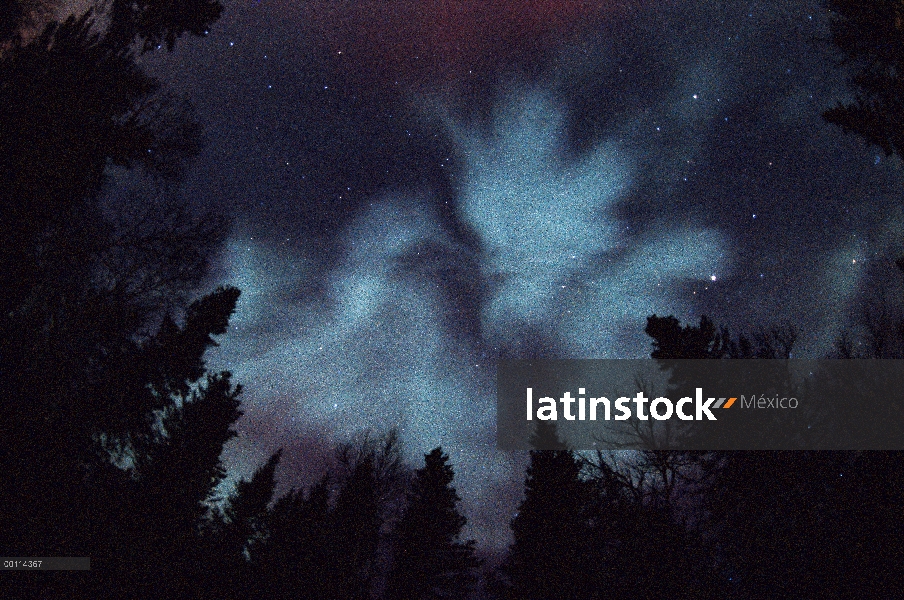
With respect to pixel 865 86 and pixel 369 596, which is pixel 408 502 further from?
pixel 865 86

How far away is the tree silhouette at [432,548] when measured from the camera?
27.5 metres

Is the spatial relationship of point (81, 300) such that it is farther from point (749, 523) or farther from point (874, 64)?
point (749, 523)

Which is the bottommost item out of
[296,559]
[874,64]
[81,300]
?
[296,559]

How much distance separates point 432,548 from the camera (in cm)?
2844

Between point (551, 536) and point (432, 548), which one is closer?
point (551, 536)

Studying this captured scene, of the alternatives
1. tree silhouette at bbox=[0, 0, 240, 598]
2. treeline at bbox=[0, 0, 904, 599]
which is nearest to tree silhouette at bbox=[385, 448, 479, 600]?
treeline at bbox=[0, 0, 904, 599]

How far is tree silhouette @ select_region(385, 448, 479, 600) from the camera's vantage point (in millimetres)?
27500

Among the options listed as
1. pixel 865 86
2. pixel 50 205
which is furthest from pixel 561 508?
pixel 50 205

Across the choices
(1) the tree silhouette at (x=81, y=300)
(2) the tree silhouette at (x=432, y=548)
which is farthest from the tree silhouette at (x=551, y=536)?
(1) the tree silhouette at (x=81, y=300)

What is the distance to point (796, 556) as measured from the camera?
13.0 metres

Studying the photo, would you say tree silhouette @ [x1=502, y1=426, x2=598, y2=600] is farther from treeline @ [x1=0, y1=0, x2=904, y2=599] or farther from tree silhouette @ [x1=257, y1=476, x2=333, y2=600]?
tree silhouette @ [x1=257, y1=476, x2=333, y2=600]

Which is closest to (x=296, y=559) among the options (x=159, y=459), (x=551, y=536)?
(x=159, y=459)

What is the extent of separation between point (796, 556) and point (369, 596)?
785 inches

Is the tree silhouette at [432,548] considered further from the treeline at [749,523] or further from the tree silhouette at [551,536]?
the treeline at [749,523]
